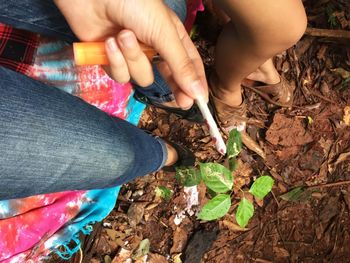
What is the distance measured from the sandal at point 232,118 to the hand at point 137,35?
619mm

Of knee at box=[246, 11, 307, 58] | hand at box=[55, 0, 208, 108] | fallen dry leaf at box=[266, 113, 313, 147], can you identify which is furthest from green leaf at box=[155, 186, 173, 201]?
hand at box=[55, 0, 208, 108]

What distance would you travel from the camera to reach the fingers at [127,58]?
65 centimetres

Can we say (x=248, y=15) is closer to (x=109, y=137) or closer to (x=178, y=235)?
(x=109, y=137)

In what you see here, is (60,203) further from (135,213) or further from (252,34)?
(252,34)

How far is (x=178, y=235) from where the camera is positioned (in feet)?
4.53

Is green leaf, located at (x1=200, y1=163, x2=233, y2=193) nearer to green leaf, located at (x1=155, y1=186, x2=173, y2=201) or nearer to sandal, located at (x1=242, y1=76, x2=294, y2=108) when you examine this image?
green leaf, located at (x1=155, y1=186, x2=173, y2=201)

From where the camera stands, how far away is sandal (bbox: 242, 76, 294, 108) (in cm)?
138

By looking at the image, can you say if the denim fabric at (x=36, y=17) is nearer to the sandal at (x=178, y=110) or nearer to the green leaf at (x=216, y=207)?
the sandal at (x=178, y=110)

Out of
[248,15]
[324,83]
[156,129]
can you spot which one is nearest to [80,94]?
[156,129]

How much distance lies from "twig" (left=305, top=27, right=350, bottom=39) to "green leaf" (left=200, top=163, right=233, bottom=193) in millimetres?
646

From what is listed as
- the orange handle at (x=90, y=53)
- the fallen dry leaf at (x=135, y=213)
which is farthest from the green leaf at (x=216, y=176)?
the orange handle at (x=90, y=53)

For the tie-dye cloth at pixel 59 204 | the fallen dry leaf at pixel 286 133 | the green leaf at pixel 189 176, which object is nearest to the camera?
the tie-dye cloth at pixel 59 204

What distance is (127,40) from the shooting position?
2.14 ft

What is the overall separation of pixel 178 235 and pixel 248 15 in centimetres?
78
